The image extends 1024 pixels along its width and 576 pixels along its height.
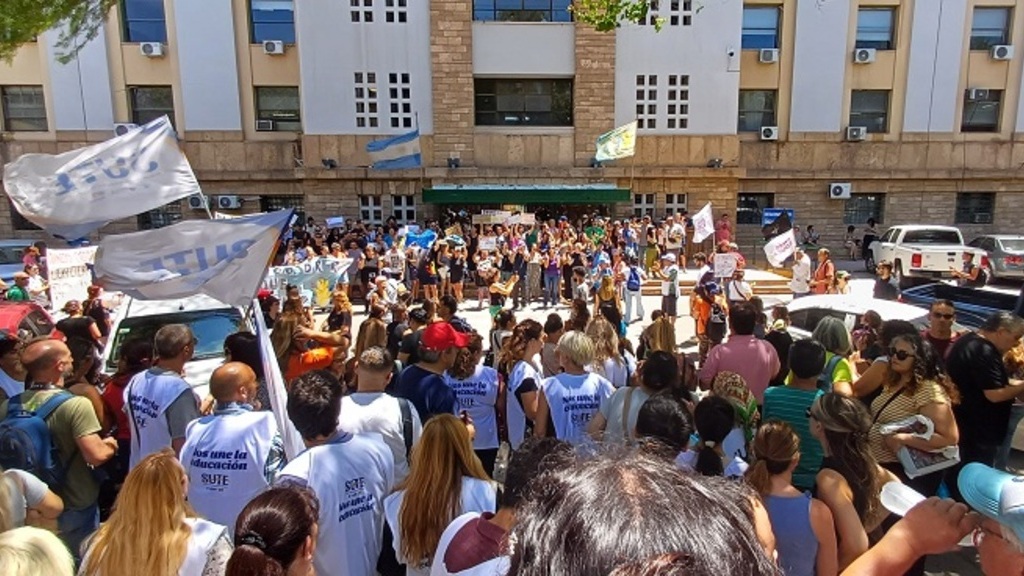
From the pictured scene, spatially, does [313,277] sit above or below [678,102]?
below

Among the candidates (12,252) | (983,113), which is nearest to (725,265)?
(12,252)

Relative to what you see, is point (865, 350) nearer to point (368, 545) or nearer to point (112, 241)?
point (368, 545)

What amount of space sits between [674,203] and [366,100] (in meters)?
11.1

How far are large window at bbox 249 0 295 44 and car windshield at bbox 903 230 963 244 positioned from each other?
68.3ft

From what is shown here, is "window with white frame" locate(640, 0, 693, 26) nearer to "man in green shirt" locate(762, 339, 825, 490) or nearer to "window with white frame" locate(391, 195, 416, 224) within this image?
"window with white frame" locate(391, 195, 416, 224)

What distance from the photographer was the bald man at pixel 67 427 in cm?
338

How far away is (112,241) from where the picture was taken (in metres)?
4.37

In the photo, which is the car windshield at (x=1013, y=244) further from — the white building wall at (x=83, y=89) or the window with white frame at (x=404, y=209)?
the white building wall at (x=83, y=89)

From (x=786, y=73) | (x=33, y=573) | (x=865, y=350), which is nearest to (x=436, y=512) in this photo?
(x=33, y=573)

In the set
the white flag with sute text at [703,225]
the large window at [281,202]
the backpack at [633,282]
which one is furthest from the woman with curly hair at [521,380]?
the large window at [281,202]

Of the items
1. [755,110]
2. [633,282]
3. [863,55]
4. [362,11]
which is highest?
[362,11]

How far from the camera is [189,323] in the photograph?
7148 millimetres

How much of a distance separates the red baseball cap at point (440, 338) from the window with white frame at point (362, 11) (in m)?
19.7

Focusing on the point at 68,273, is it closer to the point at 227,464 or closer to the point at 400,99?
the point at 227,464
